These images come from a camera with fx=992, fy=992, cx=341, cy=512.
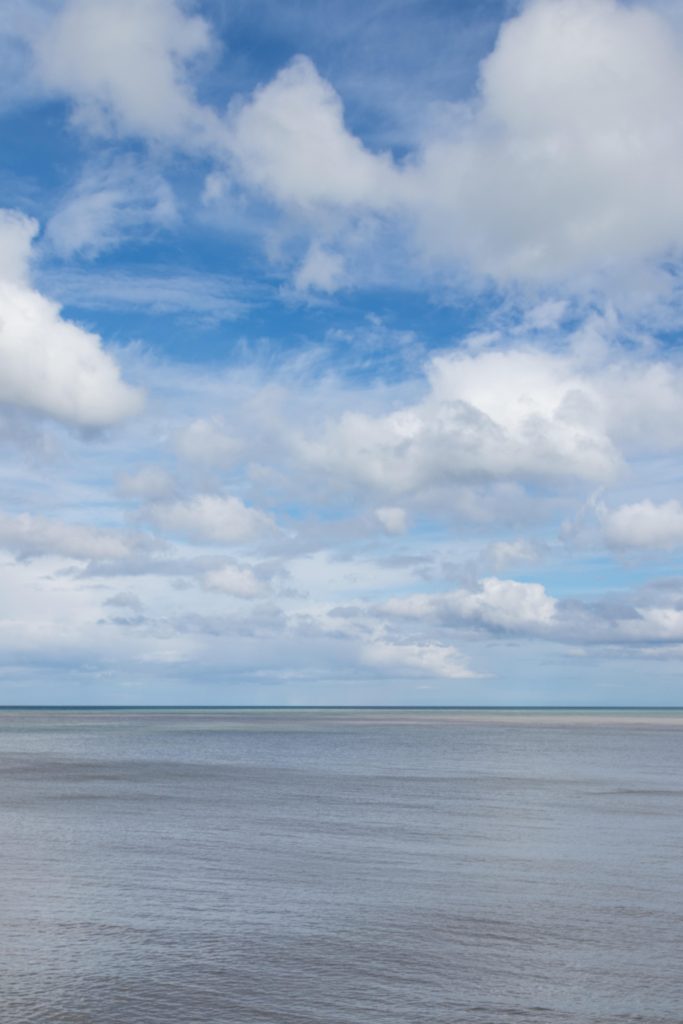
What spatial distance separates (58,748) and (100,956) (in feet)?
278

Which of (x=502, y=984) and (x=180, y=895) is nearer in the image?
(x=502, y=984)

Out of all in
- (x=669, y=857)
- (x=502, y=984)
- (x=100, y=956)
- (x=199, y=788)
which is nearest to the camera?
(x=502, y=984)

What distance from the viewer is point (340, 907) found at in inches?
884

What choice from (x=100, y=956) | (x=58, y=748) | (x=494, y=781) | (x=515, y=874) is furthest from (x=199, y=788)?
(x=58, y=748)

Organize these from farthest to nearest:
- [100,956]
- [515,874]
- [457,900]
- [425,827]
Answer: [425,827] < [515,874] < [457,900] < [100,956]

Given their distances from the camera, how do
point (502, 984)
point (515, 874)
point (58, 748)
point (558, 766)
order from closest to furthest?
point (502, 984)
point (515, 874)
point (558, 766)
point (58, 748)

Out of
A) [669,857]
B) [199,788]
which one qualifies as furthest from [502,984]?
[199,788]

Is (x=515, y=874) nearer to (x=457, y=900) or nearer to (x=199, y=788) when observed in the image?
(x=457, y=900)

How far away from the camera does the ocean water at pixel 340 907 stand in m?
16.1

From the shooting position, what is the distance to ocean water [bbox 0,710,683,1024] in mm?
16078

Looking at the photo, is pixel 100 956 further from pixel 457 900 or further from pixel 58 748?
pixel 58 748

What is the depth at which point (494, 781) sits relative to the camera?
56281mm

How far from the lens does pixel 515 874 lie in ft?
88.1

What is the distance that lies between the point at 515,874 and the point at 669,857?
19.1ft
